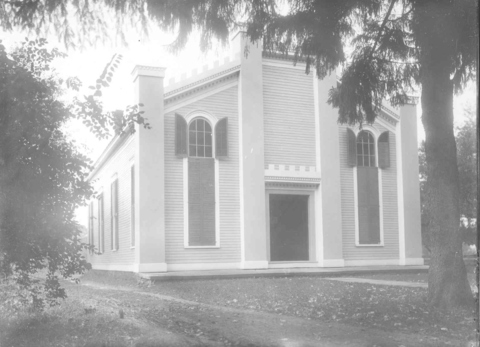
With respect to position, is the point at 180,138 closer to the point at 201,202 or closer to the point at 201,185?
the point at 201,185

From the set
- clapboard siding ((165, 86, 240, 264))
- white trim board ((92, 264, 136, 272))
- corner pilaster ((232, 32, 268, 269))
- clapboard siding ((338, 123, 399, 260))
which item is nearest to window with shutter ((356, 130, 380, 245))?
clapboard siding ((338, 123, 399, 260))

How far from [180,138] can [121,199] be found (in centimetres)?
284

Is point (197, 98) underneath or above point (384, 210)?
above

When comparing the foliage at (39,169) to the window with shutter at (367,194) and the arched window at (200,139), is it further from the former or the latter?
the window with shutter at (367,194)

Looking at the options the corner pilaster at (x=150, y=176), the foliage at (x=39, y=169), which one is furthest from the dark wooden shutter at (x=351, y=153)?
the foliage at (x=39, y=169)

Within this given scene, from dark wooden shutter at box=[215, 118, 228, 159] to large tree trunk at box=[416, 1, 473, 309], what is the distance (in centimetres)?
922

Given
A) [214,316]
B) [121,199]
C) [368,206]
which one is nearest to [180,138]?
[121,199]

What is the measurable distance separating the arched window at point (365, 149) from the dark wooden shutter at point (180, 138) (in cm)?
635

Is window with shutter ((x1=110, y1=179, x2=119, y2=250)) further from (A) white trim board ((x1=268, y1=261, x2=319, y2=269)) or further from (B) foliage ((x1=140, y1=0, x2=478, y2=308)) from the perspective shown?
(B) foliage ((x1=140, y1=0, x2=478, y2=308))

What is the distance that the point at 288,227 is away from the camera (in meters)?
19.1

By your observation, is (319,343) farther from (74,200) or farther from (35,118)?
(35,118)

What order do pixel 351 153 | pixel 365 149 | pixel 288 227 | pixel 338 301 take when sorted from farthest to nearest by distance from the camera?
pixel 365 149
pixel 351 153
pixel 288 227
pixel 338 301

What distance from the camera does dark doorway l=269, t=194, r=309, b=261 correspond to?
1894 cm

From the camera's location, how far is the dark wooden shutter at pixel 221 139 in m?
17.9
